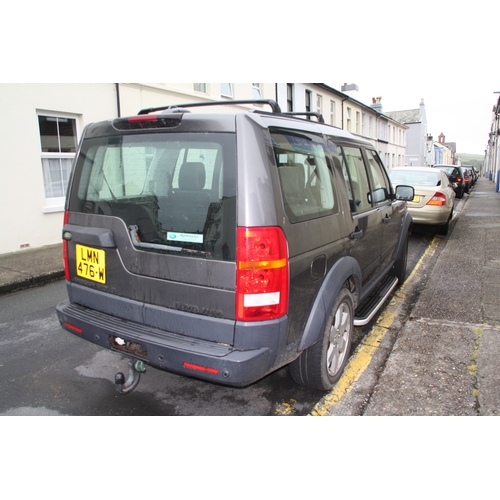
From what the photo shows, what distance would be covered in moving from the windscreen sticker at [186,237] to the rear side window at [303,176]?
1.76ft

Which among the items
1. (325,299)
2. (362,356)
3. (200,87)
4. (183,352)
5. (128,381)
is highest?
(200,87)

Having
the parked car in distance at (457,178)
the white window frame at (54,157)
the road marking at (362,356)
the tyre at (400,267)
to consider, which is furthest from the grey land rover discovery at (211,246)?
the parked car in distance at (457,178)

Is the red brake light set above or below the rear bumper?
above

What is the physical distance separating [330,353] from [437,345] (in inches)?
53.5

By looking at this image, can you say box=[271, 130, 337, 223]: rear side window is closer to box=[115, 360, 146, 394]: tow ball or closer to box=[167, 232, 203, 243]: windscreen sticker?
box=[167, 232, 203, 243]: windscreen sticker

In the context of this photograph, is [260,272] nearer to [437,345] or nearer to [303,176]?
[303,176]

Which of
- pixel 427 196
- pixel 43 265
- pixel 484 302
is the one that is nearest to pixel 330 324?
pixel 484 302

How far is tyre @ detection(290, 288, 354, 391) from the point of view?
2893 mm

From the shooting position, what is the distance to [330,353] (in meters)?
3.10

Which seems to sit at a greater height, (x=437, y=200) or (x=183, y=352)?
(x=437, y=200)

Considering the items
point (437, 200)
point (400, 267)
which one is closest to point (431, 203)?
point (437, 200)

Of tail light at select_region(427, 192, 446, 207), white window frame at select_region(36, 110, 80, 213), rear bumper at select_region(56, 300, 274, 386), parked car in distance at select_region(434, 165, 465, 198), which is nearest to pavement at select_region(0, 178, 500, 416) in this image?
rear bumper at select_region(56, 300, 274, 386)

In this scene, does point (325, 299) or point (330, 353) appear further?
point (330, 353)

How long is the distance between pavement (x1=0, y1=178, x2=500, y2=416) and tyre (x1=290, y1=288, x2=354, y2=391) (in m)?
0.18
